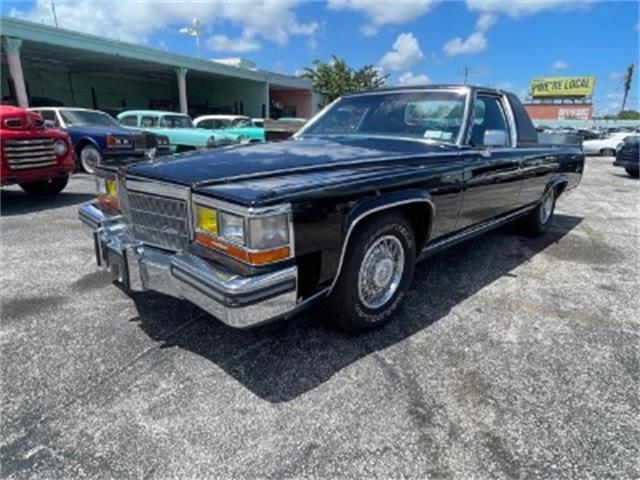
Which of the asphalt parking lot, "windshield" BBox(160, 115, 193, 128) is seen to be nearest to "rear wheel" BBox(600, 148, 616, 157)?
"windshield" BBox(160, 115, 193, 128)

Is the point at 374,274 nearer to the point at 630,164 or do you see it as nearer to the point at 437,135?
the point at 437,135

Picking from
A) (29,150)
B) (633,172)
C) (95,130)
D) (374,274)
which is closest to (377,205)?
(374,274)

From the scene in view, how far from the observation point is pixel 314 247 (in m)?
2.33

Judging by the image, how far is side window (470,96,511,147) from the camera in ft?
12.8

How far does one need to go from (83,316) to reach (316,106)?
34.8m

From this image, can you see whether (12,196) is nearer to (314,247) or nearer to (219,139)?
(219,139)

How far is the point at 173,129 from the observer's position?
12539 millimetres

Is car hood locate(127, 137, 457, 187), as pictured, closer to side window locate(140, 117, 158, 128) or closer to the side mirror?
the side mirror

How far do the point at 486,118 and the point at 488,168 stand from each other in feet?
2.24

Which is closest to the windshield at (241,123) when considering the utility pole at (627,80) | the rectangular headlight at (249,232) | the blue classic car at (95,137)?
the blue classic car at (95,137)

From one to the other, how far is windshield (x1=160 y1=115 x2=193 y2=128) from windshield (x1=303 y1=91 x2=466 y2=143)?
31.7ft

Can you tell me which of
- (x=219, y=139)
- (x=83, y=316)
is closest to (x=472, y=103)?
(x=83, y=316)

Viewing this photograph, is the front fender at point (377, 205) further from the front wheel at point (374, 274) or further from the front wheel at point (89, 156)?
the front wheel at point (89, 156)

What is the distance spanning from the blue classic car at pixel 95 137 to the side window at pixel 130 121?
1.69 m
